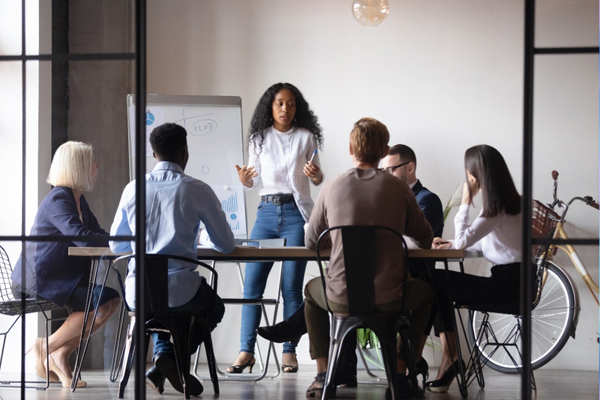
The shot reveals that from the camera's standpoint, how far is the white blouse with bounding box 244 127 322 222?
438 cm

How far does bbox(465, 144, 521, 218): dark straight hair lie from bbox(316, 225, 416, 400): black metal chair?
66 cm

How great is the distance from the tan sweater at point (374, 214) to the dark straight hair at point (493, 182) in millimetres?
535

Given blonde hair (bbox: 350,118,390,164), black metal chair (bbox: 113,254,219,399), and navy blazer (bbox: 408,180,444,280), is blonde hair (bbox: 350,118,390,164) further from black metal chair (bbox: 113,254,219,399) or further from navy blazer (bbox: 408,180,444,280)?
navy blazer (bbox: 408,180,444,280)

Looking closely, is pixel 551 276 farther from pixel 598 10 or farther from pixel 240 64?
pixel 240 64

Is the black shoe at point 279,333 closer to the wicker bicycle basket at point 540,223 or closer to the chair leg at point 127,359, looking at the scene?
the chair leg at point 127,359

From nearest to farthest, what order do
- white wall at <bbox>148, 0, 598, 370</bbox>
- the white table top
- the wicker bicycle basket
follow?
the wicker bicycle basket → the white table top → white wall at <bbox>148, 0, 598, 370</bbox>

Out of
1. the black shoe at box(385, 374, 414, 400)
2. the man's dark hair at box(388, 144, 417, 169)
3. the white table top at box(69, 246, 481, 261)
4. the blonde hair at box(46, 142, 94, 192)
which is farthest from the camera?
the man's dark hair at box(388, 144, 417, 169)

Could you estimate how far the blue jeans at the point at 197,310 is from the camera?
122 inches

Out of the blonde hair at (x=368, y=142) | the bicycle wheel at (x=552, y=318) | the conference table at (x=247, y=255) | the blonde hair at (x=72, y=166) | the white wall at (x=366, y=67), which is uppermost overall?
the white wall at (x=366, y=67)

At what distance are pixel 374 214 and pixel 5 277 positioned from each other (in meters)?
1.41

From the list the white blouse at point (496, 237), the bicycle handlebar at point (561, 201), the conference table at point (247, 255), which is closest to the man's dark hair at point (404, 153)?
the white blouse at point (496, 237)

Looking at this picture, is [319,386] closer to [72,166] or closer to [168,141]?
[168,141]

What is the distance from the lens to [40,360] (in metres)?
2.62

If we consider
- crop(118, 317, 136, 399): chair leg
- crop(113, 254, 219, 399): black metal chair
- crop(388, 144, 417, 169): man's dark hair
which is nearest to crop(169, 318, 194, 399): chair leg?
crop(113, 254, 219, 399): black metal chair
